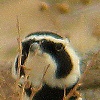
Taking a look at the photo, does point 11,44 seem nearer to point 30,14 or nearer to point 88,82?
point 30,14

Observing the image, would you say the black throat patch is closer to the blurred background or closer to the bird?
the bird

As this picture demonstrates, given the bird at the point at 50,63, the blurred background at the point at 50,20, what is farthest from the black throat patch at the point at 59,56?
the blurred background at the point at 50,20

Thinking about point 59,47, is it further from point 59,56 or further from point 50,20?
point 50,20

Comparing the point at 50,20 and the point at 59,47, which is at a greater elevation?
the point at 50,20

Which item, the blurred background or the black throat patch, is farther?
the blurred background

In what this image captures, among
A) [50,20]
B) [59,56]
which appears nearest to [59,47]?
[59,56]

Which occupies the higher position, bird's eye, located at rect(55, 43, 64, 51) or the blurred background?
the blurred background

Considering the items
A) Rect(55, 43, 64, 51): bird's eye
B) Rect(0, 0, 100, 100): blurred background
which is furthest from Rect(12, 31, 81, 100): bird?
Rect(0, 0, 100, 100): blurred background

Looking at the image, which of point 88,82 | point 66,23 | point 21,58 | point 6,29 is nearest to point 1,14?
point 6,29
